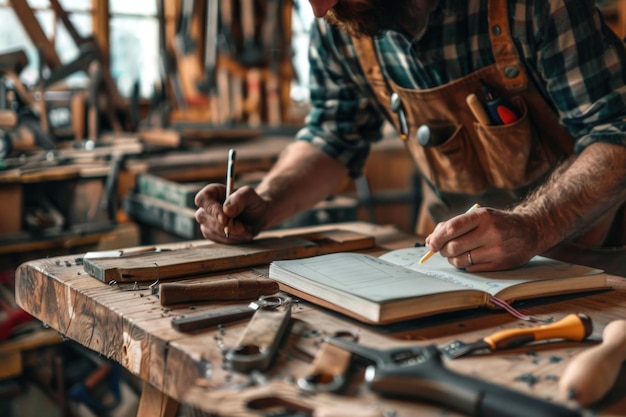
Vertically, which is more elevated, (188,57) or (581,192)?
(188,57)

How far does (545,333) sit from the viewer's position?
42.2 inches

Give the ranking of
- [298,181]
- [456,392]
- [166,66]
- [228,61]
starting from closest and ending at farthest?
1. [456,392]
2. [298,181]
3. [166,66]
4. [228,61]

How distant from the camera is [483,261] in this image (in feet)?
4.49

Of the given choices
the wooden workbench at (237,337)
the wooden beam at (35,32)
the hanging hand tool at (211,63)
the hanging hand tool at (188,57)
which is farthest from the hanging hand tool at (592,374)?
the hanging hand tool at (188,57)

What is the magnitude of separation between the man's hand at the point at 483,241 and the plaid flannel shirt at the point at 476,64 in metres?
0.36

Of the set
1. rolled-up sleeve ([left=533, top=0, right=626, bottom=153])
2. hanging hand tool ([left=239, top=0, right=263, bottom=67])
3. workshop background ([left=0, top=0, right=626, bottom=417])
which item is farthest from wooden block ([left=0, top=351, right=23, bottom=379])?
hanging hand tool ([left=239, top=0, right=263, bottom=67])

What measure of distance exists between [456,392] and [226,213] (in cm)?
91

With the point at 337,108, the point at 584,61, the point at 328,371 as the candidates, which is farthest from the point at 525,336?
the point at 337,108

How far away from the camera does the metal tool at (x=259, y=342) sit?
96cm

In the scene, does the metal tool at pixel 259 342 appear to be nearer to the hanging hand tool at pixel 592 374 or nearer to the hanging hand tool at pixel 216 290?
the hanging hand tool at pixel 216 290

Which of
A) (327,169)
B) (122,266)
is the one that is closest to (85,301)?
(122,266)

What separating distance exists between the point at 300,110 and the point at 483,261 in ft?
15.1

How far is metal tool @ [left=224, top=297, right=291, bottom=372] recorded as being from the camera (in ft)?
3.15

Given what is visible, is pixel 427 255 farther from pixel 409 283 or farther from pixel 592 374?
pixel 592 374
